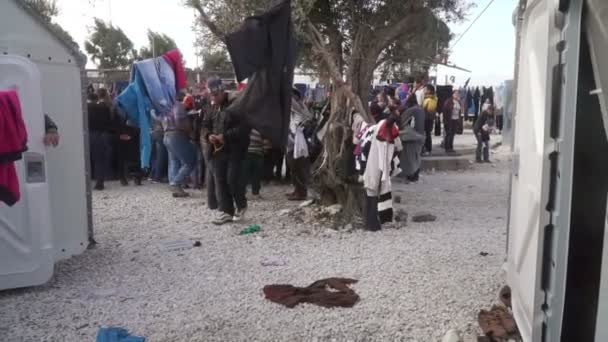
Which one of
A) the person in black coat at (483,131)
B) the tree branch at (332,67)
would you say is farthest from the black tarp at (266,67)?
the person in black coat at (483,131)

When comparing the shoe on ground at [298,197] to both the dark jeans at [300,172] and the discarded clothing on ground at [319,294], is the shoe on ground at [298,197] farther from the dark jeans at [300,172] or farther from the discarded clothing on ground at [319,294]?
the discarded clothing on ground at [319,294]

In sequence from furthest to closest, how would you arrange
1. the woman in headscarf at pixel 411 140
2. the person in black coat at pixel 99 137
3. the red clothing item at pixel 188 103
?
the woman in headscarf at pixel 411 140, the person in black coat at pixel 99 137, the red clothing item at pixel 188 103

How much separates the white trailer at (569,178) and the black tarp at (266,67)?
12.0ft

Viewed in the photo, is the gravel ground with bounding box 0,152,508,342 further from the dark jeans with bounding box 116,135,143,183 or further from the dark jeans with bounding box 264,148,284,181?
the dark jeans with bounding box 116,135,143,183

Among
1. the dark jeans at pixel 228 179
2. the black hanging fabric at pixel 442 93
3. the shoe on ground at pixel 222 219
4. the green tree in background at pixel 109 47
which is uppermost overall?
the green tree in background at pixel 109 47

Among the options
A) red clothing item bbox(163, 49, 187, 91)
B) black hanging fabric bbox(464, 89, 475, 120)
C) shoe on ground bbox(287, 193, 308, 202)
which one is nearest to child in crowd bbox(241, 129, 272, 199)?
shoe on ground bbox(287, 193, 308, 202)

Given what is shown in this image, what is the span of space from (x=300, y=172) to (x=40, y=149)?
188 inches

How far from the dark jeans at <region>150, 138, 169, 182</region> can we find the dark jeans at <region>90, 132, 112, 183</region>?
0.89 m

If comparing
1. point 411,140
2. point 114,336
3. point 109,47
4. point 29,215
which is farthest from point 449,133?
point 109,47

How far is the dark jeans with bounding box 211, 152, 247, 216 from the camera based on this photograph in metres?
7.45

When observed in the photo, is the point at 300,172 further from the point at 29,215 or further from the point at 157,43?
the point at 157,43

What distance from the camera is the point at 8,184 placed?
13.1 ft

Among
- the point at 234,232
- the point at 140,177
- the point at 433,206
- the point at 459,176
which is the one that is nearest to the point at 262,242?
the point at 234,232

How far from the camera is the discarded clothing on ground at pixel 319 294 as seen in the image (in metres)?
4.67
